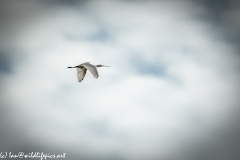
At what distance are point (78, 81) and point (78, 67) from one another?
1626mm

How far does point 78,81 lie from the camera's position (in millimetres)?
37719

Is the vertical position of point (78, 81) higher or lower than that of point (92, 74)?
higher

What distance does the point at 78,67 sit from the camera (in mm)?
37594

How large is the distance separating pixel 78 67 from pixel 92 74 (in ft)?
22.6

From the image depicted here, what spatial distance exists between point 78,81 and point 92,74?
6981mm

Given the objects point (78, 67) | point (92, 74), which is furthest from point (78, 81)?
Answer: point (92, 74)

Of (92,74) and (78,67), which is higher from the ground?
(78,67)

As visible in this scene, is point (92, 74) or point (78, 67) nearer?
point (92, 74)

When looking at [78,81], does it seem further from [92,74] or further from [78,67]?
[92,74]

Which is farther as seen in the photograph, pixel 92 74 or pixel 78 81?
pixel 78 81
